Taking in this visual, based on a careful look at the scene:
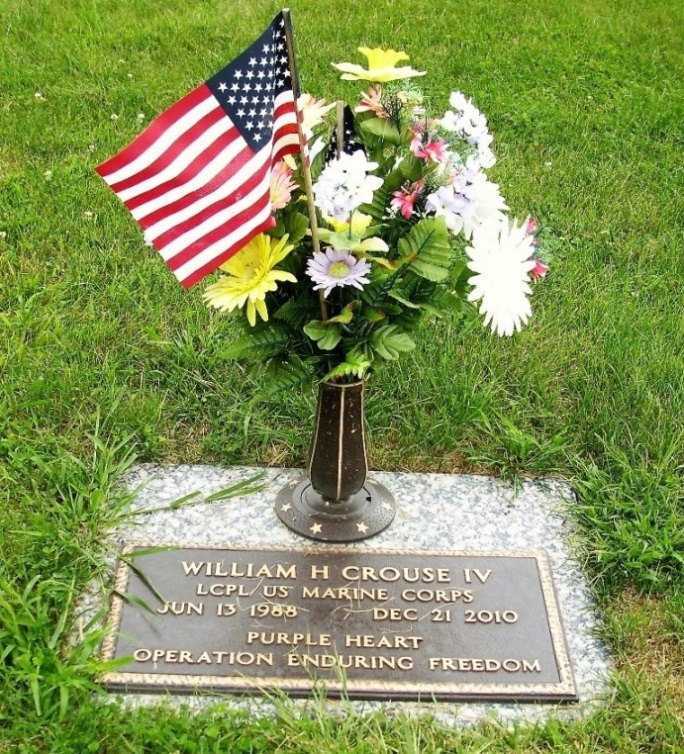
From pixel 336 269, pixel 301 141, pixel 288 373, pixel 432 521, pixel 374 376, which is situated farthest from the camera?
pixel 374 376

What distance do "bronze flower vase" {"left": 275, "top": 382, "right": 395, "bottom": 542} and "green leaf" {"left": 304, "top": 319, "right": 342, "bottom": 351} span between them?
9.1 inches

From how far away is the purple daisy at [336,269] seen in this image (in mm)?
2123

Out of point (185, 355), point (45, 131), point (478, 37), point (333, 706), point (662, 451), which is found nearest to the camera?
point (333, 706)

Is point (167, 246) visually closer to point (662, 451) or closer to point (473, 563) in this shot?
point (473, 563)

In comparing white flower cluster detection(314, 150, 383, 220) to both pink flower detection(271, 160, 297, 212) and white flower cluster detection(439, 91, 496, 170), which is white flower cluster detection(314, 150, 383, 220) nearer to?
pink flower detection(271, 160, 297, 212)

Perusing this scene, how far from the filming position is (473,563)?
2.67 meters

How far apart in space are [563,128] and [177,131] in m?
3.33

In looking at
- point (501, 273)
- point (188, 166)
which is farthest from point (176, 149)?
point (501, 273)

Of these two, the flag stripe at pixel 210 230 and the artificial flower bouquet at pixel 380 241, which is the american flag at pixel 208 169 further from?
the artificial flower bouquet at pixel 380 241

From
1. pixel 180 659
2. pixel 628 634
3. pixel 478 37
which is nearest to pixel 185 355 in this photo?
pixel 180 659

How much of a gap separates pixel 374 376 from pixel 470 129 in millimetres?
1315

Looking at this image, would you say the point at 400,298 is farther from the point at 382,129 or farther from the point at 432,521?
the point at 432,521

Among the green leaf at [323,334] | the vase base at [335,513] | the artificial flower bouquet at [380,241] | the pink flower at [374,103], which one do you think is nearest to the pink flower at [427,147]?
the artificial flower bouquet at [380,241]

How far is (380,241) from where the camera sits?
6.97 ft
